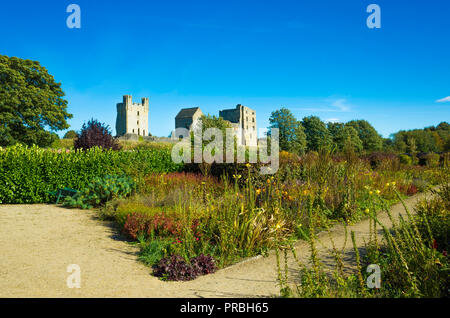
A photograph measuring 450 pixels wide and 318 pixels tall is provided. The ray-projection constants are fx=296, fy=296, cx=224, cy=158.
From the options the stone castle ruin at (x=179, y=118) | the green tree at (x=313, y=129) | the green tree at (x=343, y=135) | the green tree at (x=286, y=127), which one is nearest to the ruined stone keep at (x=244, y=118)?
the stone castle ruin at (x=179, y=118)

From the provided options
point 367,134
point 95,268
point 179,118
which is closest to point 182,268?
point 95,268

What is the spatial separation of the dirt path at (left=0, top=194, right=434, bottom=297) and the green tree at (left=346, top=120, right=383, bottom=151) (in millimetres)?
50298

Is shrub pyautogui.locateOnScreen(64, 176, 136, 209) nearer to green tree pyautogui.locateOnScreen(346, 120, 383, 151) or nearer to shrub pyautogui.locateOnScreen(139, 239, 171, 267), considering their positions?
shrub pyautogui.locateOnScreen(139, 239, 171, 267)

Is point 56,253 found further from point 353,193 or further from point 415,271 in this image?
point 353,193

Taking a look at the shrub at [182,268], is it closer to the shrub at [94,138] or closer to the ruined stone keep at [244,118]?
the shrub at [94,138]

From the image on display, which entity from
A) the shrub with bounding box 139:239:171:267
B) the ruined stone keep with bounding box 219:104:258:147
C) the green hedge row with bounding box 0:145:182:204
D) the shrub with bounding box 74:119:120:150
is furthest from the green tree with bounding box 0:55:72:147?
the ruined stone keep with bounding box 219:104:258:147

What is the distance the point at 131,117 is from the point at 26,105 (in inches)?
1518

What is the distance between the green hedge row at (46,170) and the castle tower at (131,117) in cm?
5091

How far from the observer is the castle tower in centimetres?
6000

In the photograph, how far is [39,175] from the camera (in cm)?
980

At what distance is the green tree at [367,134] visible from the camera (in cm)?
5167

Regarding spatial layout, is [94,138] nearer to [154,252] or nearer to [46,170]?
[46,170]

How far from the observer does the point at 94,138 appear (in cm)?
1479
